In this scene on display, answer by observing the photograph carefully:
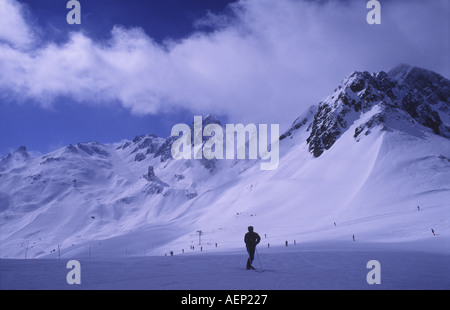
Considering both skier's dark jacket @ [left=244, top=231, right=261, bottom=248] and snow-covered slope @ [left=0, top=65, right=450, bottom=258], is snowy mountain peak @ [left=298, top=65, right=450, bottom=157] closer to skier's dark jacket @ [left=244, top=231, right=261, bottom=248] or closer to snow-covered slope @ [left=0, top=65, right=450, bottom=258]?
snow-covered slope @ [left=0, top=65, right=450, bottom=258]

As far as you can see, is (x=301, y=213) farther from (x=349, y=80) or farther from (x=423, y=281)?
(x=349, y=80)

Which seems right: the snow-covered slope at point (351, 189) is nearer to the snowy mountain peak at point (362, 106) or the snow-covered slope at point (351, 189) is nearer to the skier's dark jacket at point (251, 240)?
the snowy mountain peak at point (362, 106)

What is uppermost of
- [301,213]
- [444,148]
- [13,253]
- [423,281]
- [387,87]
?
[387,87]

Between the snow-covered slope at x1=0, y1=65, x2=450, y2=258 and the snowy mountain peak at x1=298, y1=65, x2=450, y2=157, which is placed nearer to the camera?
the snow-covered slope at x1=0, y1=65, x2=450, y2=258

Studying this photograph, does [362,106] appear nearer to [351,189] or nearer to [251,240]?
[351,189]

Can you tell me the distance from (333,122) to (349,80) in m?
33.0

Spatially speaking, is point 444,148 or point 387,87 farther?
point 387,87

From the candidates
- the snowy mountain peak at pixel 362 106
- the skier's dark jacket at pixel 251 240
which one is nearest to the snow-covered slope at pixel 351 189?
the snowy mountain peak at pixel 362 106

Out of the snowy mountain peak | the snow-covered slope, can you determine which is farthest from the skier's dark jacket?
the snowy mountain peak
